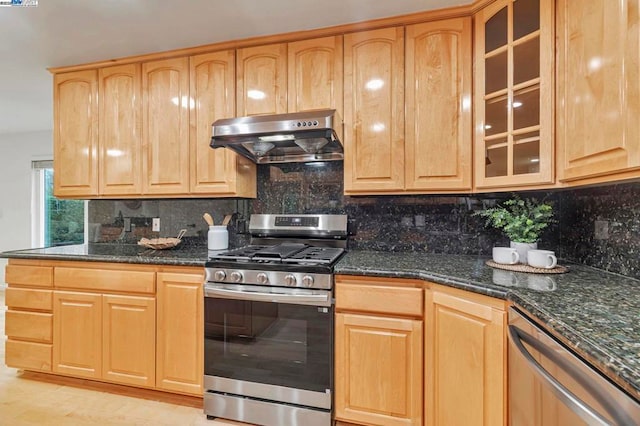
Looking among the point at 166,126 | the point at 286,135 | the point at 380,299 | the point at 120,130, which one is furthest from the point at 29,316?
the point at 380,299

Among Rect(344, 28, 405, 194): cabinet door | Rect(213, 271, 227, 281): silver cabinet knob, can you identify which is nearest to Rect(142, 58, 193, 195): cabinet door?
Rect(213, 271, 227, 281): silver cabinet knob

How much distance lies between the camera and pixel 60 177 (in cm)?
248

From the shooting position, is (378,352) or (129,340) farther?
(129,340)

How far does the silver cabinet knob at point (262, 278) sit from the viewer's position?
5.41 feet

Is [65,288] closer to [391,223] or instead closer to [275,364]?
[275,364]

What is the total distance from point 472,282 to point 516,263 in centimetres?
47

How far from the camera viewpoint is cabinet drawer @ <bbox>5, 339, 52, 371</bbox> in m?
2.07

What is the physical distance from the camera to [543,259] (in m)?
1.43

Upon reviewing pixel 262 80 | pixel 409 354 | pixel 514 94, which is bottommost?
pixel 409 354

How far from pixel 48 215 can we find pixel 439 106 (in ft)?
17.5

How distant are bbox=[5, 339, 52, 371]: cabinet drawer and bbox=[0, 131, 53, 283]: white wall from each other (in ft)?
9.79

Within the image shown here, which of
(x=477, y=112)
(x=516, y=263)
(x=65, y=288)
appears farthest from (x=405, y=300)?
(x=65, y=288)

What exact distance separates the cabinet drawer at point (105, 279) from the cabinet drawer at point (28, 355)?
0.48 meters

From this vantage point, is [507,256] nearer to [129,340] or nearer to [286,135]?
[286,135]
